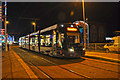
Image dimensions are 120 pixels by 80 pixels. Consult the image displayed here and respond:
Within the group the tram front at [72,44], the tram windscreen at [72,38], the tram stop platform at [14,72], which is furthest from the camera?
the tram windscreen at [72,38]

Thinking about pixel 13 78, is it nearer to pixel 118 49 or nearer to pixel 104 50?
pixel 118 49

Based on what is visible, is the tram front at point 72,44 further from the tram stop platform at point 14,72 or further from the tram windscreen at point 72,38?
the tram stop platform at point 14,72

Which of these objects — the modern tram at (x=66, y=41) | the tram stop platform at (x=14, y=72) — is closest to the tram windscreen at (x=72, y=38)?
the modern tram at (x=66, y=41)

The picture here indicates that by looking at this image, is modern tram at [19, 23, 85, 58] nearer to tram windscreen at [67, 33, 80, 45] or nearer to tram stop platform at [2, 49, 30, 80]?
tram windscreen at [67, 33, 80, 45]

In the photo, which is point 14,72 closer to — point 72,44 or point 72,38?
point 72,44

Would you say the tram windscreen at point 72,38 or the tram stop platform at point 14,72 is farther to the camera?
the tram windscreen at point 72,38

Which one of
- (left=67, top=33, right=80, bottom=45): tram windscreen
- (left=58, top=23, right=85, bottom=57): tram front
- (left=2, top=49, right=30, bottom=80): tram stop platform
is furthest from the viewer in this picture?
(left=67, top=33, right=80, bottom=45): tram windscreen

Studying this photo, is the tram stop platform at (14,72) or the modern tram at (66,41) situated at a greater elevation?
the modern tram at (66,41)

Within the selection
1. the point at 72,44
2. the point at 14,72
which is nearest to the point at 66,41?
the point at 72,44

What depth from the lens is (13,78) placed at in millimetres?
6332

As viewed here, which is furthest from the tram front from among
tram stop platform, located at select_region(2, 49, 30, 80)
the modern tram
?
tram stop platform, located at select_region(2, 49, 30, 80)

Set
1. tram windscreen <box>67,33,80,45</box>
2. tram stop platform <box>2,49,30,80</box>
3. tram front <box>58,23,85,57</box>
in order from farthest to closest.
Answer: tram windscreen <box>67,33,80,45</box>
tram front <box>58,23,85,57</box>
tram stop platform <box>2,49,30,80</box>

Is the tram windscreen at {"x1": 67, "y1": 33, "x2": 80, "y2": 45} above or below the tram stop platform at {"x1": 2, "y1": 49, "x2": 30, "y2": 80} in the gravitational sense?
above

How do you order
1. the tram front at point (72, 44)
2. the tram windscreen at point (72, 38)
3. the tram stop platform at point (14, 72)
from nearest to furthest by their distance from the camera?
the tram stop platform at point (14, 72) → the tram front at point (72, 44) → the tram windscreen at point (72, 38)
